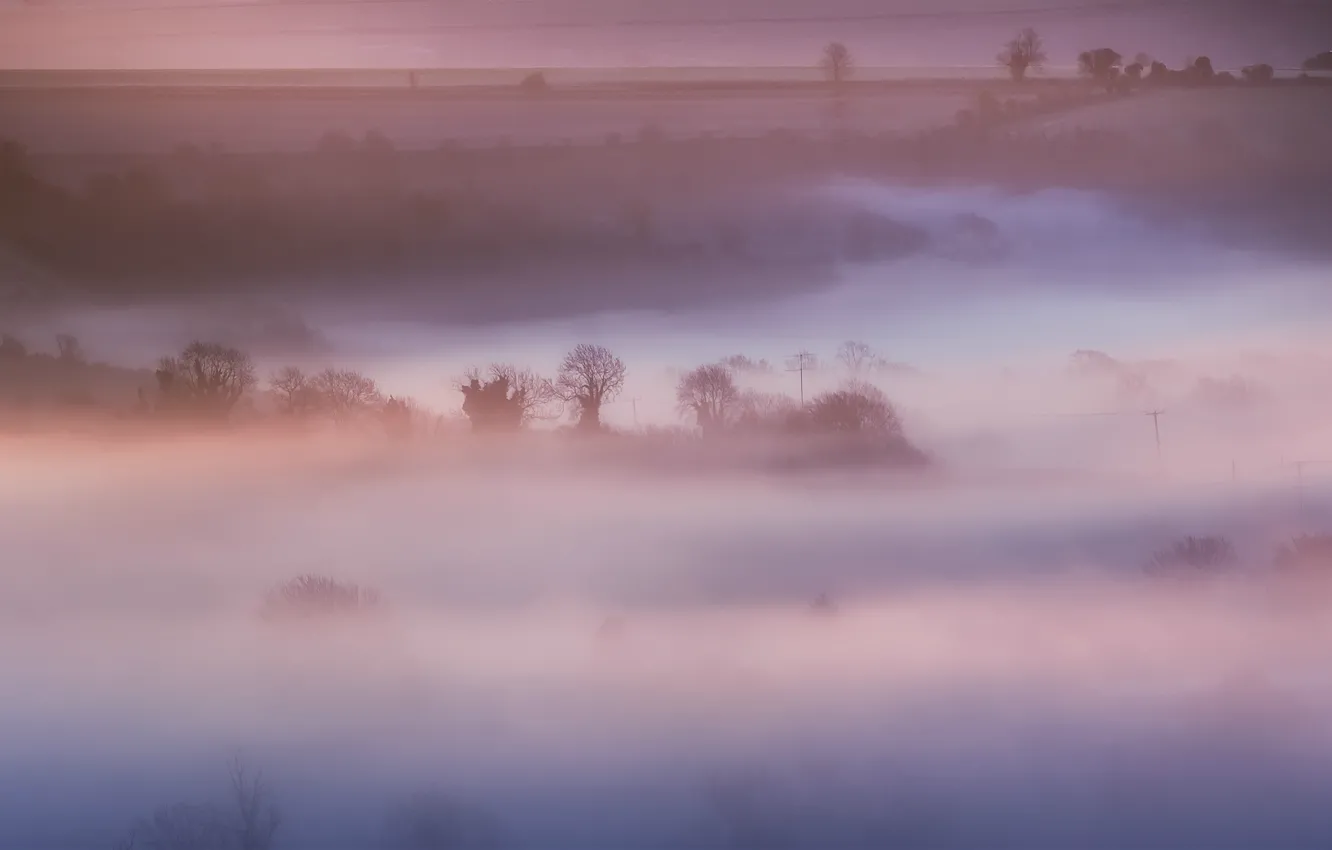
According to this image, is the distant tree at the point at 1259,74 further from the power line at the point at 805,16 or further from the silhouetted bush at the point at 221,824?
the silhouetted bush at the point at 221,824

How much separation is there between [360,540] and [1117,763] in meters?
1.47

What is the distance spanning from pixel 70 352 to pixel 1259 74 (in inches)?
96.0

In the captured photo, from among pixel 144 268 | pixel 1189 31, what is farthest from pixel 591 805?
pixel 1189 31

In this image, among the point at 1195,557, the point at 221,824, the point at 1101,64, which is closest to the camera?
the point at 221,824

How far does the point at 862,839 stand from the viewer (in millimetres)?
2092

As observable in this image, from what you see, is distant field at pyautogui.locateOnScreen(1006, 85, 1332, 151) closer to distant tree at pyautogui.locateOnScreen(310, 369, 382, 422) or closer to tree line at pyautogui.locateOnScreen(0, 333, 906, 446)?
tree line at pyautogui.locateOnScreen(0, 333, 906, 446)

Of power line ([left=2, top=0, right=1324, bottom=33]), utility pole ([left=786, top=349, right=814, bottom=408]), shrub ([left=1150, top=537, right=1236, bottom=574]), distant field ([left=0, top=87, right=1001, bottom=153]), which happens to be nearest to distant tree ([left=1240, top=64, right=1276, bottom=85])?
power line ([left=2, top=0, right=1324, bottom=33])

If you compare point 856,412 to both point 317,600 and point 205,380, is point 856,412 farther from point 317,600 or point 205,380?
point 205,380

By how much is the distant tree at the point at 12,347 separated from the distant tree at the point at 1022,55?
79.7 inches

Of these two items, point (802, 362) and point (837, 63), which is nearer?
point (802, 362)

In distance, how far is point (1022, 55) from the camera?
234cm

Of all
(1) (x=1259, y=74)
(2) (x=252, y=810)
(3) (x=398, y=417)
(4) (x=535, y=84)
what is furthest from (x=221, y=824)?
(1) (x=1259, y=74)

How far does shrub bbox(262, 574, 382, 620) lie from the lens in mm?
2156

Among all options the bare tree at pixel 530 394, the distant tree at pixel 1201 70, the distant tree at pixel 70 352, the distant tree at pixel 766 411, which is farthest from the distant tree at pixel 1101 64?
the distant tree at pixel 70 352
